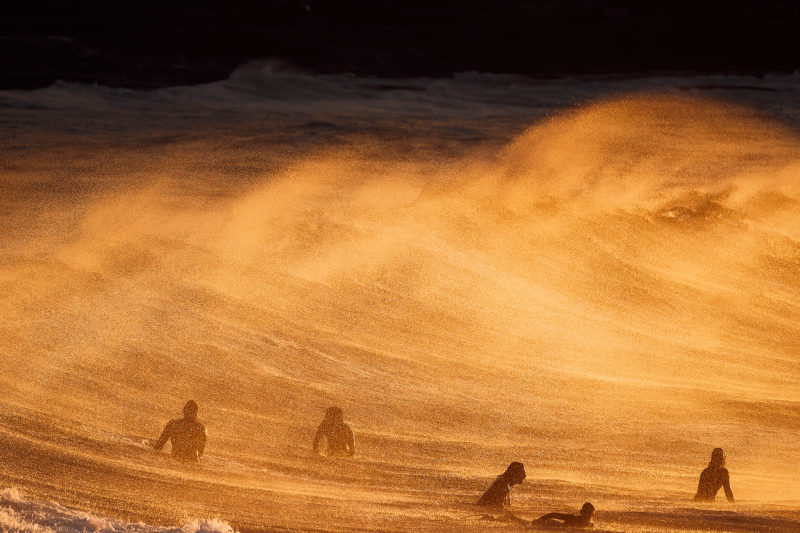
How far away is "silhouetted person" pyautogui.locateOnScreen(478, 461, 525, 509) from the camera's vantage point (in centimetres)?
1439

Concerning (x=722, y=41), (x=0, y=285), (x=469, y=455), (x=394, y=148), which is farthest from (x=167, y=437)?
(x=722, y=41)

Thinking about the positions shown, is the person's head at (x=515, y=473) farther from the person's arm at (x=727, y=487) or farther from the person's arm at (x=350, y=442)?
the person's arm at (x=350, y=442)

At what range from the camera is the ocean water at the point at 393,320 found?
51.6 feet

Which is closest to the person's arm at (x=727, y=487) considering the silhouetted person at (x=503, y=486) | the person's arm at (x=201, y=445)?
the silhouetted person at (x=503, y=486)

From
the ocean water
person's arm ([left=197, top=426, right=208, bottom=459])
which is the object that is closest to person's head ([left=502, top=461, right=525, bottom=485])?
the ocean water

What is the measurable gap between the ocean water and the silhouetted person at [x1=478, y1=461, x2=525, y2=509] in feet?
1.25

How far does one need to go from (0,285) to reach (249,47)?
159 ft

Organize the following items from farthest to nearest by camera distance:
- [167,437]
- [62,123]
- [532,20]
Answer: [532,20], [62,123], [167,437]

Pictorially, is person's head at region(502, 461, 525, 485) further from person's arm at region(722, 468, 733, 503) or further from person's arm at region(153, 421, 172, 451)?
person's arm at region(153, 421, 172, 451)

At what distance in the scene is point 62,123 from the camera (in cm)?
5397

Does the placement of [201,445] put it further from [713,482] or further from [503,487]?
[713,482]

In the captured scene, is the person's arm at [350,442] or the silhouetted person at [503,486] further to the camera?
the person's arm at [350,442]

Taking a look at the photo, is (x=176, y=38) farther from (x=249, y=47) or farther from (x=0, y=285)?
(x=0, y=285)

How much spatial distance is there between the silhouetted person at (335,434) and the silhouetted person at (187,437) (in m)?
2.42
